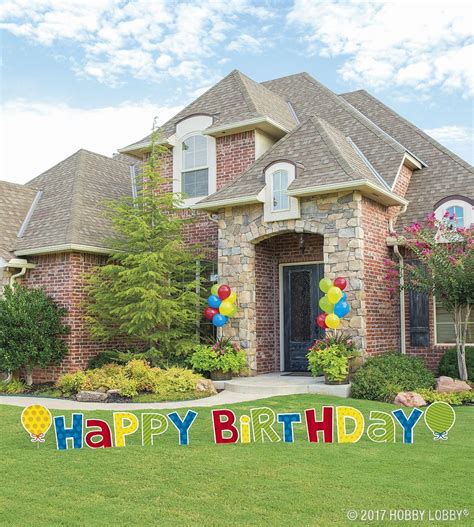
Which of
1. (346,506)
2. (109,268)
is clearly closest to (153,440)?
(346,506)

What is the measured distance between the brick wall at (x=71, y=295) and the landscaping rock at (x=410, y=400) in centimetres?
719

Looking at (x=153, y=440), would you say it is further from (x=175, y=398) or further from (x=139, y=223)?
(x=139, y=223)

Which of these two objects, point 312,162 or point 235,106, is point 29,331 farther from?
point 235,106

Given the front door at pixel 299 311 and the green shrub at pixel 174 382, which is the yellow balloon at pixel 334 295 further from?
the green shrub at pixel 174 382

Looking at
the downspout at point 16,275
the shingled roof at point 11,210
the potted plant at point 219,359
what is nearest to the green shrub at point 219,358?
the potted plant at point 219,359

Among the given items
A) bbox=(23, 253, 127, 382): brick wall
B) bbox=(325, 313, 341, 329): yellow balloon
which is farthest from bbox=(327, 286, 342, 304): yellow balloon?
bbox=(23, 253, 127, 382): brick wall

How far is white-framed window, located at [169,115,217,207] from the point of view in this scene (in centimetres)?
1574

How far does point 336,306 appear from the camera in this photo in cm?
1208

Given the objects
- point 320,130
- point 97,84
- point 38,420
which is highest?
point 97,84

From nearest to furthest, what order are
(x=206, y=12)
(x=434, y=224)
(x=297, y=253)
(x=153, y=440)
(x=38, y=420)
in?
1. (x=38, y=420)
2. (x=153, y=440)
3. (x=206, y=12)
4. (x=434, y=224)
5. (x=297, y=253)

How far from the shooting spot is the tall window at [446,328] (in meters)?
13.4

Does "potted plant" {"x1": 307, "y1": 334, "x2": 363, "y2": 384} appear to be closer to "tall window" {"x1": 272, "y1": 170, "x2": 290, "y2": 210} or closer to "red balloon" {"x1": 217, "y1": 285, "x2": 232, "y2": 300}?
"red balloon" {"x1": 217, "y1": 285, "x2": 232, "y2": 300}

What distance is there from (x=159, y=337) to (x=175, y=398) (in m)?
2.21

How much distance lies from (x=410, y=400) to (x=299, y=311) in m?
4.83
